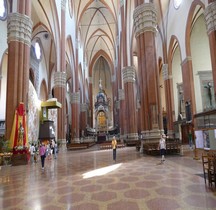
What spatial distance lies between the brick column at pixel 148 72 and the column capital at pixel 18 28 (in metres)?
7.10

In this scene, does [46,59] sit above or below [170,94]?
above

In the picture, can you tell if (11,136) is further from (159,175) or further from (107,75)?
(107,75)

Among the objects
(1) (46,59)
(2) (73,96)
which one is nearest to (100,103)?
(2) (73,96)

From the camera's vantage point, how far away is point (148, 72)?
11.1m

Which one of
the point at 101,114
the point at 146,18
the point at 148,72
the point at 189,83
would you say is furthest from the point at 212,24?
the point at 101,114

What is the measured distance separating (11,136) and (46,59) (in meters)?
20.9

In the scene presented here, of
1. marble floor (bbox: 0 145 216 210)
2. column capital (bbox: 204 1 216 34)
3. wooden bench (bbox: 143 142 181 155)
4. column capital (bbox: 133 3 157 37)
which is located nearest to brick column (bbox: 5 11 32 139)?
marble floor (bbox: 0 145 216 210)

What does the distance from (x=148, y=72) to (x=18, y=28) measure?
8.37 metres

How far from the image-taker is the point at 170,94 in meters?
21.4

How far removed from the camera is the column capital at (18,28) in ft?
35.1

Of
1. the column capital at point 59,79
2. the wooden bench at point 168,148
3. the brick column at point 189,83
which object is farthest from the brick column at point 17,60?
the brick column at point 189,83

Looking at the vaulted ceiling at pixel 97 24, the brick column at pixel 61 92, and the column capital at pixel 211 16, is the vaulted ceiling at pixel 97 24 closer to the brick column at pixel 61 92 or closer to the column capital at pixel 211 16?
the brick column at pixel 61 92

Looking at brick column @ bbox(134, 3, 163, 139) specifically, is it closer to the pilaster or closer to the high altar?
Answer: the pilaster

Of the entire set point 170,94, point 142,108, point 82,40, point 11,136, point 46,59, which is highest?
point 82,40
